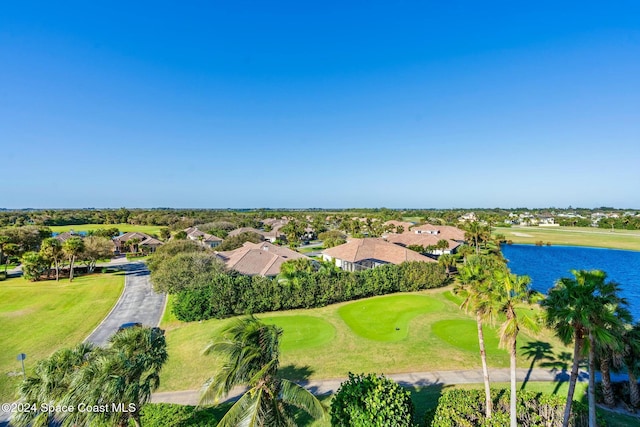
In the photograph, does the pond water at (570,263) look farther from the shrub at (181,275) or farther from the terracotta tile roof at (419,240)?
the shrub at (181,275)

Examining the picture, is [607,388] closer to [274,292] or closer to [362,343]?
[362,343]

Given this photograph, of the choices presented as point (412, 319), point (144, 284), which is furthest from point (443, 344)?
point (144, 284)

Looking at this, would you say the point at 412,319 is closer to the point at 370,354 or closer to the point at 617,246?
the point at 370,354

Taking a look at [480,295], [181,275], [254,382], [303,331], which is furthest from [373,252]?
[254,382]

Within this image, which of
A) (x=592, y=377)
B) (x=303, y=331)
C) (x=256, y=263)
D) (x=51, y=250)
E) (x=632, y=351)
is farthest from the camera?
(x=51, y=250)

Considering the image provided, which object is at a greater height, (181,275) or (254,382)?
(254,382)

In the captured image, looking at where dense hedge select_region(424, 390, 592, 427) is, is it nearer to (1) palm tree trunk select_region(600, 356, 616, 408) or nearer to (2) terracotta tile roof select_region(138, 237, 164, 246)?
(1) palm tree trunk select_region(600, 356, 616, 408)

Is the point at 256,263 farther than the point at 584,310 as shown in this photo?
Yes
